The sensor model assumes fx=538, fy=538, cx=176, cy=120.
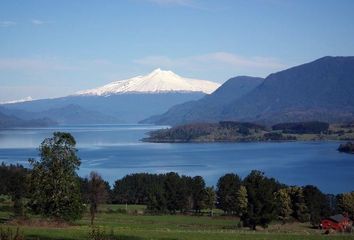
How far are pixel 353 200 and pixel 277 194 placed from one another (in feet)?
27.6

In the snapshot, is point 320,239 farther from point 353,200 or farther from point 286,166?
point 286,166

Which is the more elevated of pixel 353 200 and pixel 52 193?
pixel 52 193

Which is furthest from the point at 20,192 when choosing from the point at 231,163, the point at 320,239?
the point at 231,163

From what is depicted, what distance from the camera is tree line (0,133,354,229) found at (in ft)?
106

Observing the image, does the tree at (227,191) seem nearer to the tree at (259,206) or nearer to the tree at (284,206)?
the tree at (284,206)

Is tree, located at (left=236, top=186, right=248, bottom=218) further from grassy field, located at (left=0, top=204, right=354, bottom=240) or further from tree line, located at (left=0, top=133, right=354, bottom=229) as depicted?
grassy field, located at (left=0, top=204, right=354, bottom=240)

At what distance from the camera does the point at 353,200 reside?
59.9 m

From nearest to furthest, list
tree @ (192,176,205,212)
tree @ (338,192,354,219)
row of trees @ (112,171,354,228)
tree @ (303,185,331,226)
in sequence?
row of trees @ (112,171,354,228) → tree @ (338,192,354,219) → tree @ (303,185,331,226) → tree @ (192,176,205,212)

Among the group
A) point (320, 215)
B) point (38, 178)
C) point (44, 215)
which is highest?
point (38, 178)

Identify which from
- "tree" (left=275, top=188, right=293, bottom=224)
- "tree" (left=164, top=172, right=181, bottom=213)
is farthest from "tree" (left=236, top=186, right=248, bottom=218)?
"tree" (left=164, top=172, right=181, bottom=213)

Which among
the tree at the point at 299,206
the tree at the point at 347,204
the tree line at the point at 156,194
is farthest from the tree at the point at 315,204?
the tree at the point at 347,204

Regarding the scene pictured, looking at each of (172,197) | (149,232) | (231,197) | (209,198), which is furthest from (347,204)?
(149,232)

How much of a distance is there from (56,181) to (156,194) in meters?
38.6

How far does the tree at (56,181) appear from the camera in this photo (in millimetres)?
31984
